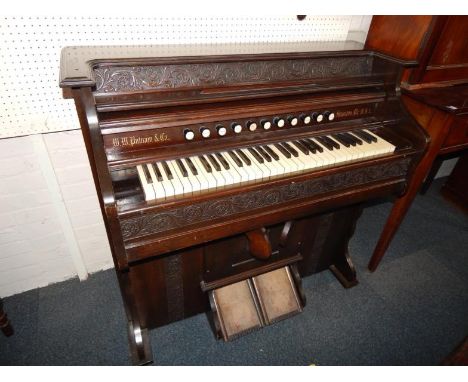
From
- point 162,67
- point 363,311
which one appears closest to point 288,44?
point 162,67

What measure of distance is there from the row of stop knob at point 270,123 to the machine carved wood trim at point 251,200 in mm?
288

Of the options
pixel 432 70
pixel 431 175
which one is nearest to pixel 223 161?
pixel 432 70

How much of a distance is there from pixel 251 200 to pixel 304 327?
1092mm

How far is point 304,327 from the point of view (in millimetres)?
1943

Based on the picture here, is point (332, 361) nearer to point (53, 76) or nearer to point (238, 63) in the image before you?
point (238, 63)

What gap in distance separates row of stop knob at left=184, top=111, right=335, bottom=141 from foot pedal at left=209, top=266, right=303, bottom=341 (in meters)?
0.96

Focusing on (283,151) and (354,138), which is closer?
(283,151)

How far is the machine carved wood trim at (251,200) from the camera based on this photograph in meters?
1.14

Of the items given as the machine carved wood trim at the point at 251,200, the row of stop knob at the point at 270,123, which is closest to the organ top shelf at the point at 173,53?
the row of stop knob at the point at 270,123

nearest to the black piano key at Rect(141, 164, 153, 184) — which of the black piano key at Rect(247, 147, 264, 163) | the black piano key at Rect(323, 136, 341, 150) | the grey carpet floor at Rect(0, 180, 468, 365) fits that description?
the black piano key at Rect(247, 147, 264, 163)

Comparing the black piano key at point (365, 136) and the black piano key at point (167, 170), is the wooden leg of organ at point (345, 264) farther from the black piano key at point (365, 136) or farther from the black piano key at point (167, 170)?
the black piano key at point (167, 170)

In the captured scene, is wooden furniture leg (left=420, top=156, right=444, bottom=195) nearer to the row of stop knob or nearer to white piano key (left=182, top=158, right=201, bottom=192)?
the row of stop knob

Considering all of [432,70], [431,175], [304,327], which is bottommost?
[304,327]

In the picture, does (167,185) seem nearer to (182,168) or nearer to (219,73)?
(182,168)
